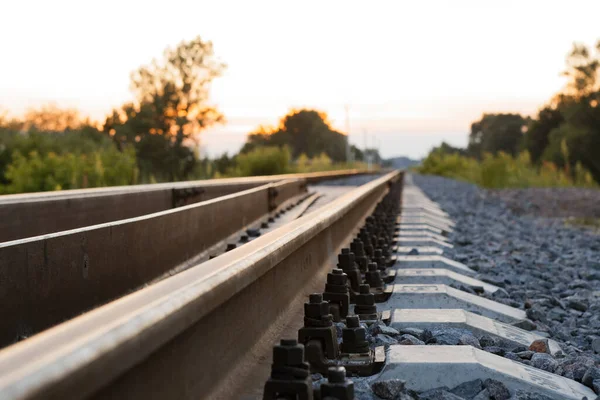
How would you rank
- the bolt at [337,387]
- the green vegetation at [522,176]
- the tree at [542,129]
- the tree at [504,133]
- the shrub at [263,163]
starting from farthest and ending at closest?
the tree at [504,133] → the tree at [542,129] → the shrub at [263,163] → the green vegetation at [522,176] → the bolt at [337,387]

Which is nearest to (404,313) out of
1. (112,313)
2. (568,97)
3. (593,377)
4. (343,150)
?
(593,377)

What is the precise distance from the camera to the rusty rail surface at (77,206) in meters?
4.95

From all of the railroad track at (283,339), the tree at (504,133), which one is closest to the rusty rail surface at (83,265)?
the railroad track at (283,339)

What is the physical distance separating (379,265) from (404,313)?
1445mm

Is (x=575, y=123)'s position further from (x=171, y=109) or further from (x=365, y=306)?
(x=365, y=306)

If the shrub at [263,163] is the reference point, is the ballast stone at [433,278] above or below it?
below

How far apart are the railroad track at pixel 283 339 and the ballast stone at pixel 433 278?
0.02 meters

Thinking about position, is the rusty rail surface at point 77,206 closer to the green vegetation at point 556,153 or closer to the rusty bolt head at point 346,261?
the rusty bolt head at point 346,261

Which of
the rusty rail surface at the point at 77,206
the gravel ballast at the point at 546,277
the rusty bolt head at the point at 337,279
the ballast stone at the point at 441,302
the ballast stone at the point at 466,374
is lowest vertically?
the gravel ballast at the point at 546,277

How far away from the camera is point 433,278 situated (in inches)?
184

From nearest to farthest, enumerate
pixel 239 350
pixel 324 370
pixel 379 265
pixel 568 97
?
1. pixel 239 350
2. pixel 324 370
3. pixel 379 265
4. pixel 568 97

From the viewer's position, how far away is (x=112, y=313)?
1.37 m

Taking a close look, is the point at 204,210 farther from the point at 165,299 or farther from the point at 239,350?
the point at 165,299

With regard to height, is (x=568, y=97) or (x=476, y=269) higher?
(x=568, y=97)
